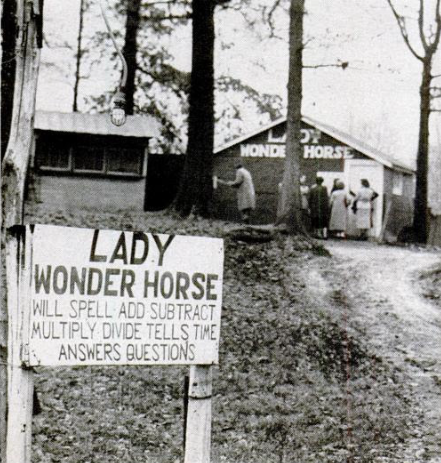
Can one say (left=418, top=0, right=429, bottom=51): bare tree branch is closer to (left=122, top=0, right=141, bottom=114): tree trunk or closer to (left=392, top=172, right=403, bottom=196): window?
(left=392, top=172, right=403, bottom=196): window

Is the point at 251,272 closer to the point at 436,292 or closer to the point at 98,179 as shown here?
the point at 436,292

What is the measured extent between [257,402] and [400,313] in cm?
553

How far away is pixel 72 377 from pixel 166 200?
18.8 meters

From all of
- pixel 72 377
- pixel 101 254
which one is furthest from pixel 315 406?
pixel 101 254

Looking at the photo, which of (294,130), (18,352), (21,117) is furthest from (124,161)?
(18,352)

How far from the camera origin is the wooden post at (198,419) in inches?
159

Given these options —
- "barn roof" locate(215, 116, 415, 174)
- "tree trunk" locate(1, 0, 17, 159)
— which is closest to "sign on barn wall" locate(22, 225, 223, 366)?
"tree trunk" locate(1, 0, 17, 159)

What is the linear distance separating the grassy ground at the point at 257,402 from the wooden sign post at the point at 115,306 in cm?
308

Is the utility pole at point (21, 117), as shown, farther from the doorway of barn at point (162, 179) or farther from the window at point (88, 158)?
the doorway of barn at point (162, 179)

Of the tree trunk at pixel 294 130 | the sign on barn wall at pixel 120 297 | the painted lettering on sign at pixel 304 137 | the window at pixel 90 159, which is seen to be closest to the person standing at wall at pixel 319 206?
the tree trunk at pixel 294 130

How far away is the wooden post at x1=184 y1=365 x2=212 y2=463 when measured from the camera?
13.2 feet

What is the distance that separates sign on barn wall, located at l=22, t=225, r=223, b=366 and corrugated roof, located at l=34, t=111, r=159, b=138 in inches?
837

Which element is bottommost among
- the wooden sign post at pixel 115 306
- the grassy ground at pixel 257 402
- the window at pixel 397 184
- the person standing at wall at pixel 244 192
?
the grassy ground at pixel 257 402

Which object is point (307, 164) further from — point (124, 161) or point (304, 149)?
point (124, 161)
